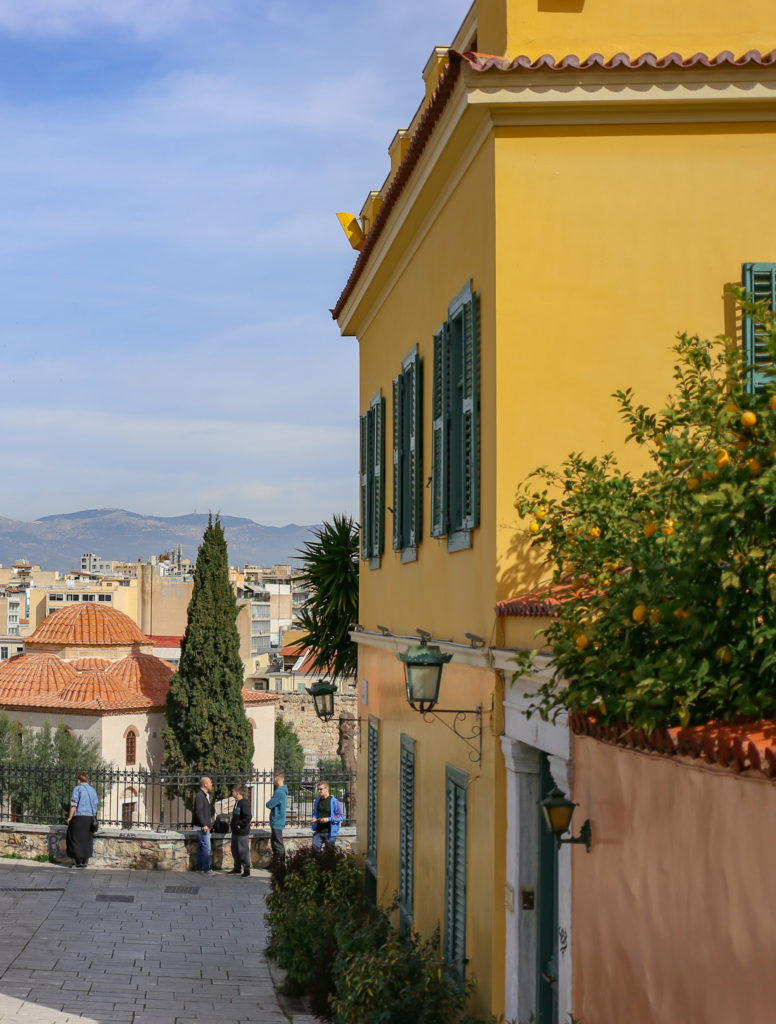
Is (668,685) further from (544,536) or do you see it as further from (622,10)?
(622,10)

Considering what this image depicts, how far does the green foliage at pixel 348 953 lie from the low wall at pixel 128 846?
7.39m

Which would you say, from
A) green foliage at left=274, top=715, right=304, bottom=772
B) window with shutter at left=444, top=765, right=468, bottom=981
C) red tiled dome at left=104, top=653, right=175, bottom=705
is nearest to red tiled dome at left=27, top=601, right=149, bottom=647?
red tiled dome at left=104, top=653, right=175, bottom=705

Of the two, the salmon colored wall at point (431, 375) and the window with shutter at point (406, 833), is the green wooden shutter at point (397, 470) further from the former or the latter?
the window with shutter at point (406, 833)

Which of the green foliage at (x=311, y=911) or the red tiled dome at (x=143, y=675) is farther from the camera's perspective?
the red tiled dome at (x=143, y=675)

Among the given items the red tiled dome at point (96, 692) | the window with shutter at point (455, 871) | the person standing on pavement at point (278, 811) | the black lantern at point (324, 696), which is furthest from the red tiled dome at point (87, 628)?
the window with shutter at point (455, 871)

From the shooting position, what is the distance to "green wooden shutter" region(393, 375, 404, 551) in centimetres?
1216

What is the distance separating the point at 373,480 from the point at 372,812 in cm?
375

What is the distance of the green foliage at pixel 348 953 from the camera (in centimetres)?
880

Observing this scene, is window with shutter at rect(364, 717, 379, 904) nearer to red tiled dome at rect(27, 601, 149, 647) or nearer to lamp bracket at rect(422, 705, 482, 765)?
lamp bracket at rect(422, 705, 482, 765)

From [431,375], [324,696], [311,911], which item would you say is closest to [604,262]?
[431,375]

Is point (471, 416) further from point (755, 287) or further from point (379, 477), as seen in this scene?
point (379, 477)

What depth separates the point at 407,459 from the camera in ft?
39.2

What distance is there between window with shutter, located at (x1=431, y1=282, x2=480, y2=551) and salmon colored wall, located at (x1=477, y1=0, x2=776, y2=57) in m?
1.68

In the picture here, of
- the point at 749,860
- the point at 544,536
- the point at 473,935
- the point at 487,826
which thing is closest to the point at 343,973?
the point at 473,935
